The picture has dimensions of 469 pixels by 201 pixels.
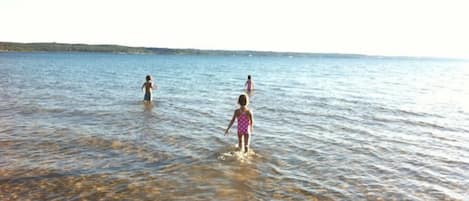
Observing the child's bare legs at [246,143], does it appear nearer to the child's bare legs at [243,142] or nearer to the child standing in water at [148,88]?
the child's bare legs at [243,142]

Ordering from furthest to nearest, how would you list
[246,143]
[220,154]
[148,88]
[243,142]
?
1. [148,88]
2. [243,142]
3. [220,154]
4. [246,143]

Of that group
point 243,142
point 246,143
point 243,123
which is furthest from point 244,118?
point 243,142

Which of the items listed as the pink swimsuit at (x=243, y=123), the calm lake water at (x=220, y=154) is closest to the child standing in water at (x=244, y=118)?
the pink swimsuit at (x=243, y=123)

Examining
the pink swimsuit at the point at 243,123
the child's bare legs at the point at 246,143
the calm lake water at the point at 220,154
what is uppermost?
the pink swimsuit at the point at 243,123

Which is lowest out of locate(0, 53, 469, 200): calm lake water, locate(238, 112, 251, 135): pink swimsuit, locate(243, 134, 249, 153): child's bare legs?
locate(0, 53, 469, 200): calm lake water

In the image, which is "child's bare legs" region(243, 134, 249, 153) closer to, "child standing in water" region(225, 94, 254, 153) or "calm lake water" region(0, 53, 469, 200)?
"child standing in water" region(225, 94, 254, 153)

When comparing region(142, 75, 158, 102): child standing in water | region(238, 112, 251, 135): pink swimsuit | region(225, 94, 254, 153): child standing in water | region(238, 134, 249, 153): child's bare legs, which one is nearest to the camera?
region(225, 94, 254, 153): child standing in water

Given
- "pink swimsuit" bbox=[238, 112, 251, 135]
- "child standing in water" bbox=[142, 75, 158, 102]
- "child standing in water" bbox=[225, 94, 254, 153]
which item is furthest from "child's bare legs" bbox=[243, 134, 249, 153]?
"child standing in water" bbox=[142, 75, 158, 102]

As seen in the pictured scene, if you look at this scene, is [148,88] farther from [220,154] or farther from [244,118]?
[244,118]

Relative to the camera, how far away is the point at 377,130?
64.0 ft

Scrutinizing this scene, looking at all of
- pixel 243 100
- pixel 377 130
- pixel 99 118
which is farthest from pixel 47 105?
pixel 377 130

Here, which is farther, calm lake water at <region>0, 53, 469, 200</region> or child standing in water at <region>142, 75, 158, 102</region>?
child standing in water at <region>142, 75, 158, 102</region>

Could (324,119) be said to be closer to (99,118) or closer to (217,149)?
(217,149)

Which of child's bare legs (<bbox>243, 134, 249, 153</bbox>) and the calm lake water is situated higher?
child's bare legs (<bbox>243, 134, 249, 153</bbox>)
